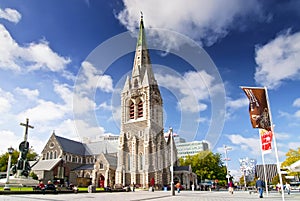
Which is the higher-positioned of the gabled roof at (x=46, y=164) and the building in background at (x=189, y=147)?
the building in background at (x=189, y=147)

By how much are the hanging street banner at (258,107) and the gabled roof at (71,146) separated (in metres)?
60.9

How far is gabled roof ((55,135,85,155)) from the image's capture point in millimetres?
67062

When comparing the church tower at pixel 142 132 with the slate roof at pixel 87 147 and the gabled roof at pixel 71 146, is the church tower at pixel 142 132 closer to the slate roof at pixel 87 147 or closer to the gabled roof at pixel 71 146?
the slate roof at pixel 87 147

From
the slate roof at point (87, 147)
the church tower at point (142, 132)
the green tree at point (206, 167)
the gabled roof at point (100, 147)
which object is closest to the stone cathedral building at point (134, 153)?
the church tower at point (142, 132)

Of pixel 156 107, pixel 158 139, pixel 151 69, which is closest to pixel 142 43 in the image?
pixel 151 69

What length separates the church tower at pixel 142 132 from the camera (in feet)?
167

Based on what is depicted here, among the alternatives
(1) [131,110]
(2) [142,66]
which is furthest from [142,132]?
(2) [142,66]

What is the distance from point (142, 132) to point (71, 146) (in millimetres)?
27374

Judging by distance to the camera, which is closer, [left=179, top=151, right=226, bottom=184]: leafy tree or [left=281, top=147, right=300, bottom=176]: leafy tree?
[left=281, top=147, right=300, bottom=176]: leafy tree

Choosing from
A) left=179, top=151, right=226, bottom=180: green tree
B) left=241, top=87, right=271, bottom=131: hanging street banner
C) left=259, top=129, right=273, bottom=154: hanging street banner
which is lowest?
left=179, top=151, right=226, bottom=180: green tree

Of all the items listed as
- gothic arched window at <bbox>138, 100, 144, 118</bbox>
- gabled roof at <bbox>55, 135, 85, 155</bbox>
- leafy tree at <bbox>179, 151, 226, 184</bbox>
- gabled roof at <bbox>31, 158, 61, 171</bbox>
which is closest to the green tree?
leafy tree at <bbox>179, 151, 226, 184</bbox>

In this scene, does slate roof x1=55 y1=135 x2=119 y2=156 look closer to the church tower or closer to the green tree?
the church tower

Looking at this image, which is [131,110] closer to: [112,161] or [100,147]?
[112,161]

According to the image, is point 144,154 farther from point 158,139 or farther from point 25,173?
point 25,173
